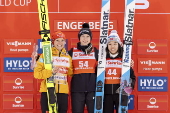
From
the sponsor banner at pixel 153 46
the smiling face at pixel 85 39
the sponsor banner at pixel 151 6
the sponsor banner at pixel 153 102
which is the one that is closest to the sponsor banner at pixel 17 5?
the smiling face at pixel 85 39

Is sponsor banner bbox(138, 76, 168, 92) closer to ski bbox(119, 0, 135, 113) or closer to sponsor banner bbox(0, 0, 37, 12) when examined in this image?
ski bbox(119, 0, 135, 113)

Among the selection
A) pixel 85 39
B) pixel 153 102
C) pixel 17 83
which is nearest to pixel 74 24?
pixel 85 39

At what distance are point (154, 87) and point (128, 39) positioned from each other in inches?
41.9

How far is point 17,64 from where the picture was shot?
436 cm

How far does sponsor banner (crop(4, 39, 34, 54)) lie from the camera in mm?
4344

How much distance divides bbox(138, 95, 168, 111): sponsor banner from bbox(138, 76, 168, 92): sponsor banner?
123mm

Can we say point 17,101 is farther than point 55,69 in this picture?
Yes

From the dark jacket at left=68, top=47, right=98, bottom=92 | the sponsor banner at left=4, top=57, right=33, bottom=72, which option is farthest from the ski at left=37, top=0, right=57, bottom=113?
the sponsor banner at left=4, top=57, right=33, bottom=72

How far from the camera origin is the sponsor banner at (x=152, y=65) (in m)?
4.35

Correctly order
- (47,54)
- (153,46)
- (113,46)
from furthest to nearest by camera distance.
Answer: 1. (153,46)
2. (113,46)
3. (47,54)

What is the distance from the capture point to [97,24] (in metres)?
4.35

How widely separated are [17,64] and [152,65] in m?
2.05

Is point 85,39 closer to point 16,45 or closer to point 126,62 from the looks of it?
point 126,62

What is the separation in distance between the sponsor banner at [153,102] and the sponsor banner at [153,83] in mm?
123
